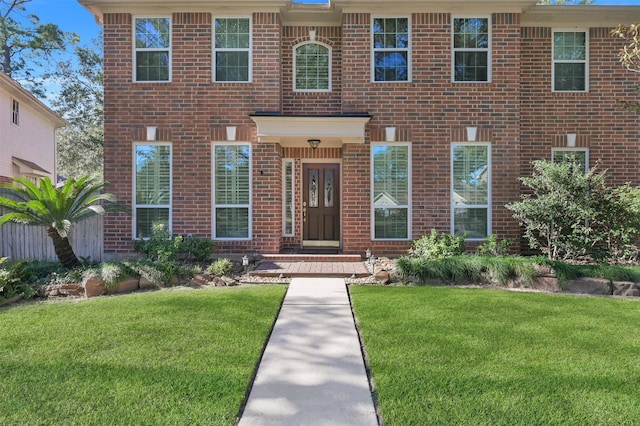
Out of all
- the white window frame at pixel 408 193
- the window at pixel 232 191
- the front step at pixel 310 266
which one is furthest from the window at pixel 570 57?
the window at pixel 232 191

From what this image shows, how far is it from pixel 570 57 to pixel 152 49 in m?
9.73

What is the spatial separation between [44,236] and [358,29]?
8469 millimetres

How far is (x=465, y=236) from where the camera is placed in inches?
358

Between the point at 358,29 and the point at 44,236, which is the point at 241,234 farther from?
the point at 358,29

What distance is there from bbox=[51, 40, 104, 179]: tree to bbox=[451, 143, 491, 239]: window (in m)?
25.1

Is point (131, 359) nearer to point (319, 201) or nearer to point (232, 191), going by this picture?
point (232, 191)

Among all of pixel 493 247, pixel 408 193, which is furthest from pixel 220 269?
pixel 493 247

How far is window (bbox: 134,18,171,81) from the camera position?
9.43m

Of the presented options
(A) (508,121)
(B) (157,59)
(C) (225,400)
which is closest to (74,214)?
(B) (157,59)

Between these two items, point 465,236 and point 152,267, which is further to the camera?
point 465,236

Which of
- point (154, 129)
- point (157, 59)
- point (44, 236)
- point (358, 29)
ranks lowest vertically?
point (44, 236)

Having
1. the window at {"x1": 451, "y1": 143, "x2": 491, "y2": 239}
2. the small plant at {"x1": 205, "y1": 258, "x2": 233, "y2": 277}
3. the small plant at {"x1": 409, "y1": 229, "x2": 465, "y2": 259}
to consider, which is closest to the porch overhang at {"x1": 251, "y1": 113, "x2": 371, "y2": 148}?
the window at {"x1": 451, "y1": 143, "x2": 491, "y2": 239}

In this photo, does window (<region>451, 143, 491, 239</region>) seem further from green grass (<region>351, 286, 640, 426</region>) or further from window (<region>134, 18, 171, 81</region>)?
window (<region>134, 18, 171, 81</region>)

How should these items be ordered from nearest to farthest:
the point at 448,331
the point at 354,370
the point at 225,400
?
1. the point at 225,400
2. the point at 354,370
3. the point at 448,331
